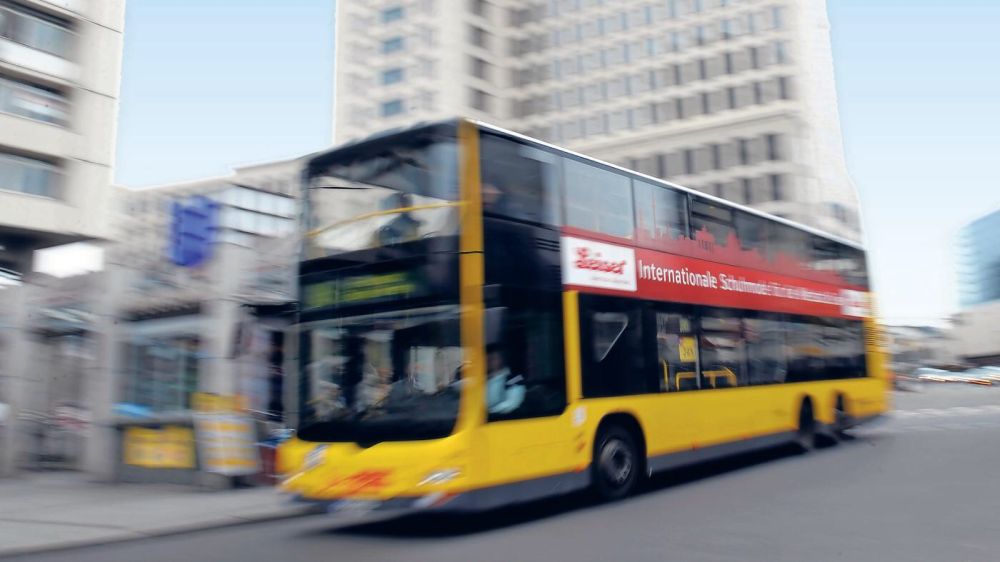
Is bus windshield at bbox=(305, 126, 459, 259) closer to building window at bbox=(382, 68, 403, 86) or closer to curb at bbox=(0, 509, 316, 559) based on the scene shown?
curb at bbox=(0, 509, 316, 559)

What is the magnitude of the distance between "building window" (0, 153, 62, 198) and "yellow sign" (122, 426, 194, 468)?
19227mm

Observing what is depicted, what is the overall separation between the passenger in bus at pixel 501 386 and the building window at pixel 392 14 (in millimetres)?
56662

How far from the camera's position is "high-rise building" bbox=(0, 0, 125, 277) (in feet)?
94.4

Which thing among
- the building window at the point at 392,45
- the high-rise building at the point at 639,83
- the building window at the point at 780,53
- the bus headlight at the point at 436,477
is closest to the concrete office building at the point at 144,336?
the bus headlight at the point at 436,477

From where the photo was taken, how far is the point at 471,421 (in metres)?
7.77

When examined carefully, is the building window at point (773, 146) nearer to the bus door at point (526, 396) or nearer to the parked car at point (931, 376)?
the parked car at point (931, 376)

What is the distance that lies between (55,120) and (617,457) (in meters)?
28.1

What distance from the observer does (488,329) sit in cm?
798

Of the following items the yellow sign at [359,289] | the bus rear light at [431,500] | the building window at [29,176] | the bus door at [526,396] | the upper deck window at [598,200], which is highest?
the building window at [29,176]

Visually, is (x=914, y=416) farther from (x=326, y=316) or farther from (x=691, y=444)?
(x=326, y=316)

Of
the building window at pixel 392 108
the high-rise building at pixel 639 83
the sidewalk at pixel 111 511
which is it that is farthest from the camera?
the building window at pixel 392 108

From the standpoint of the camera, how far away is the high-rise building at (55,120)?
2877 cm

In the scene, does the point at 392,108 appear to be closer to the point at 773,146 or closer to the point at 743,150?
the point at 743,150

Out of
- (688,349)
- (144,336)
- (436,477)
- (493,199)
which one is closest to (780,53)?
(688,349)
